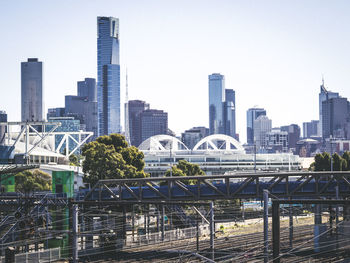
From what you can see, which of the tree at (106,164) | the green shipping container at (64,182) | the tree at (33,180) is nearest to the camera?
the green shipping container at (64,182)

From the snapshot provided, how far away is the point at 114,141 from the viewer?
87062 millimetres

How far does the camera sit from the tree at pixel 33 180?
89.2 m

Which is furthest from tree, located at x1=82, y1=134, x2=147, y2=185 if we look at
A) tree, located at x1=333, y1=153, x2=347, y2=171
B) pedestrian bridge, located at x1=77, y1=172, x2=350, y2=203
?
tree, located at x1=333, y1=153, x2=347, y2=171

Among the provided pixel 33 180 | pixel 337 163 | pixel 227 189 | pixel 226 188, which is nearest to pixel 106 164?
pixel 33 180

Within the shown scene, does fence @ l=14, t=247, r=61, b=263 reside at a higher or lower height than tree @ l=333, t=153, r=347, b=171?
lower

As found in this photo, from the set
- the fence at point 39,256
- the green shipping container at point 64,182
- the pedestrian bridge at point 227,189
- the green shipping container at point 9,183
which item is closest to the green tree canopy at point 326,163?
the pedestrian bridge at point 227,189

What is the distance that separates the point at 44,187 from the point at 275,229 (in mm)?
70992

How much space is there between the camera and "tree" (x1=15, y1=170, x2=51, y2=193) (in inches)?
3512

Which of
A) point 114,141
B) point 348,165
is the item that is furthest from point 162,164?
point 114,141

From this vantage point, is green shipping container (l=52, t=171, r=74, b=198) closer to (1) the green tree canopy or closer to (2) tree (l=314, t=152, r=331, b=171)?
(1) the green tree canopy

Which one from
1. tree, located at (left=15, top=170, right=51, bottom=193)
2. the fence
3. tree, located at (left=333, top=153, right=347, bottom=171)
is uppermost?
tree, located at (left=333, top=153, right=347, bottom=171)

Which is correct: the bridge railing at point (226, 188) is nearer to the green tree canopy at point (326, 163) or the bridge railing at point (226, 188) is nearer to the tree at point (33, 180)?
the tree at point (33, 180)

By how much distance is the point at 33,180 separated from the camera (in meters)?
90.2

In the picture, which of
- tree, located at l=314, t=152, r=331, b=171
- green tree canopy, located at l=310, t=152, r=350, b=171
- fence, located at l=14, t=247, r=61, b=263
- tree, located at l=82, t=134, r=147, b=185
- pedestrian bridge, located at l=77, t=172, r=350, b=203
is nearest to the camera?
fence, located at l=14, t=247, r=61, b=263
